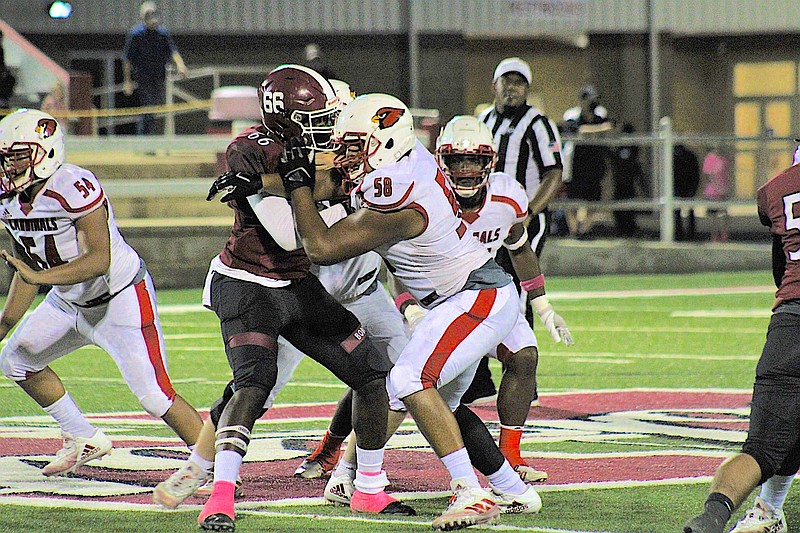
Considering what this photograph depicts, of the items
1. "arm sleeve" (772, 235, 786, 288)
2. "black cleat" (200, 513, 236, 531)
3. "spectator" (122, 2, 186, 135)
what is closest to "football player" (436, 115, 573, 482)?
"arm sleeve" (772, 235, 786, 288)

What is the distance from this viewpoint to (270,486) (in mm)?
5906

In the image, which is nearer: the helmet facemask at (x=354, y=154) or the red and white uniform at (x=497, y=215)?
the helmet facemask at (x=354, y=154)

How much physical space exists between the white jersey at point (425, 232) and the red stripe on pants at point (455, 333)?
0.11 meters

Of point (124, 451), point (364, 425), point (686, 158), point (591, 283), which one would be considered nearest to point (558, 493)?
point (364, 425)

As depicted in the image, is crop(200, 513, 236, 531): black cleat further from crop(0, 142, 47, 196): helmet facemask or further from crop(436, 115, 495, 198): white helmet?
crop(436, 115, 495, 198): white helmet

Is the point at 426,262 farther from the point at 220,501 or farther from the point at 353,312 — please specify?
the point at 220,501

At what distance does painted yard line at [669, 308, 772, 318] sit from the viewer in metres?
12.9

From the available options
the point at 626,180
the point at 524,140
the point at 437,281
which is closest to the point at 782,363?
the point at 437,281

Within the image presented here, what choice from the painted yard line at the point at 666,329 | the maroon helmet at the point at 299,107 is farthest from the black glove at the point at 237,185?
the painted yard line at the point at 666,329

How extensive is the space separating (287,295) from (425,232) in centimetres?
59

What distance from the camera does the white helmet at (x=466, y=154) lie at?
6.19 meters

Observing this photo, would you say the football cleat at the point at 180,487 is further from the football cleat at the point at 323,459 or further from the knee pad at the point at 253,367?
the football cleat at the point at 323,459

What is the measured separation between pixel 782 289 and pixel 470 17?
24193mm

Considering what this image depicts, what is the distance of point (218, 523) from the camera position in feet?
16.3
